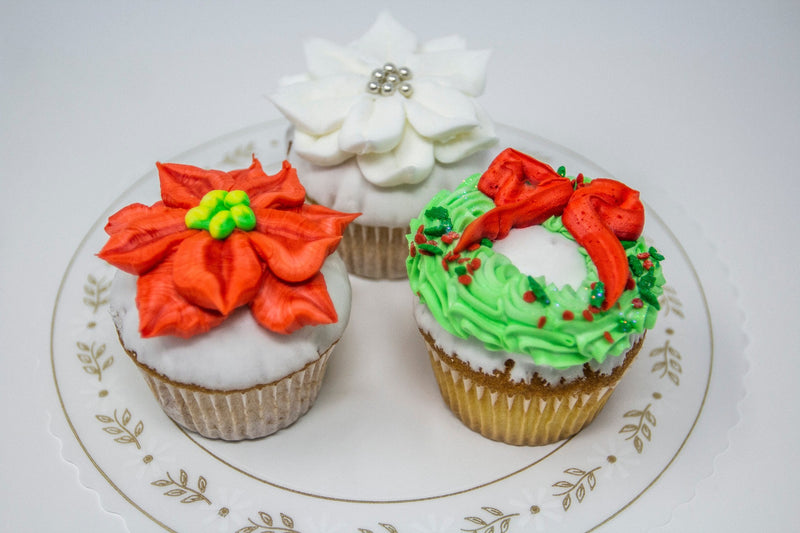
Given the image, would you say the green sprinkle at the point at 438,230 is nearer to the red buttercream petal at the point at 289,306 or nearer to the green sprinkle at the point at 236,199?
the red buttercream petal at the point at 289,306

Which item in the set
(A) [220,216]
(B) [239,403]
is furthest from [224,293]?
(B) [239,403]

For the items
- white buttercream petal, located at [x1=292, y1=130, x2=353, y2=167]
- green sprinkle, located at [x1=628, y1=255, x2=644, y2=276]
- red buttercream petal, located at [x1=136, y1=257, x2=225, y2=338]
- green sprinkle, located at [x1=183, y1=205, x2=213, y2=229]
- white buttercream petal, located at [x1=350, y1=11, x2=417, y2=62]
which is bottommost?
red buttercream petal, located at [x1=136, y1=257, x2=225, y2=338]

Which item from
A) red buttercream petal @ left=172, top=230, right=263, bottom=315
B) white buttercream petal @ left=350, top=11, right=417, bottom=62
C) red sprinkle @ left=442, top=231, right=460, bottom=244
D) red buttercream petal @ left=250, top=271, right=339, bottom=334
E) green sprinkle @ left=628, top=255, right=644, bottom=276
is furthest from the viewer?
white buttercream petal @ left=350, top=11, right=417, bottom=62

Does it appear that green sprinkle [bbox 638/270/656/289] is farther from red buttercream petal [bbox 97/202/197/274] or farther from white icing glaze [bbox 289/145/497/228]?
red buttercream petal [bbox 97/202/197/274]

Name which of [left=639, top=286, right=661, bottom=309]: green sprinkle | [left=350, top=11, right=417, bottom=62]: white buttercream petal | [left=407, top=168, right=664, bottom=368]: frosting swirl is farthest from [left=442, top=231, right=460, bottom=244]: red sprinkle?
[left=350, top=11, right=417, bottom=62]: white buttercream petal

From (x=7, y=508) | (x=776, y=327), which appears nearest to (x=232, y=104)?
(x=7, y=508)

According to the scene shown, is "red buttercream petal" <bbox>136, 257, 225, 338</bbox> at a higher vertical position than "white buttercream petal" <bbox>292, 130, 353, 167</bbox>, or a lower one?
lower
